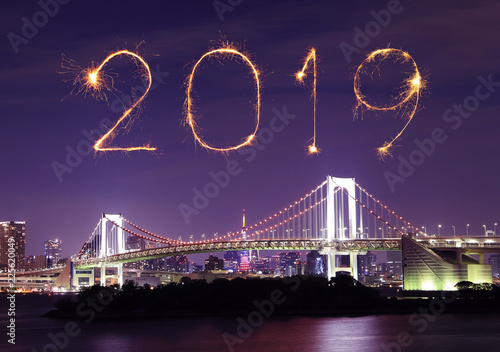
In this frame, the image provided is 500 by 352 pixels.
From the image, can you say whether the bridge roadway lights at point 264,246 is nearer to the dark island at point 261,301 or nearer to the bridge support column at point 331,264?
the bridge support column at point 331,264

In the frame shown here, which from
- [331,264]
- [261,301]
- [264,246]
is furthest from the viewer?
[264,246]

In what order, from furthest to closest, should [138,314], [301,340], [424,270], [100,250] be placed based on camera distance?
[100,250] → [424,270] → [138,314] → [301,340]

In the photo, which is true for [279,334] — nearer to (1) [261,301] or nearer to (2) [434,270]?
(1) [261,301]

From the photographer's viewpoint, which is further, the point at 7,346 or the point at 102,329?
the point at 102,329

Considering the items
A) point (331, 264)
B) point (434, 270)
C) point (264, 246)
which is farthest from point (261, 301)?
point (264, 246)

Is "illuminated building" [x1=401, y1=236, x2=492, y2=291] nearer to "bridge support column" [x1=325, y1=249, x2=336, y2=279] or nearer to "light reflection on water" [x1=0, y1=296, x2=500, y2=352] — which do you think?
"light reflection on water" [x1=0, y1=296, x2=500, y2=352]

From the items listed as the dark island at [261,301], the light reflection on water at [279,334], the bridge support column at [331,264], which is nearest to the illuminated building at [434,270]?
the dark island at [261,301]

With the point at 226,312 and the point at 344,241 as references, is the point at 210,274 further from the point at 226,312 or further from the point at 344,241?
the point at 226,312

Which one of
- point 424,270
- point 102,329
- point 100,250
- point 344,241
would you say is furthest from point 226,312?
point 100,250
